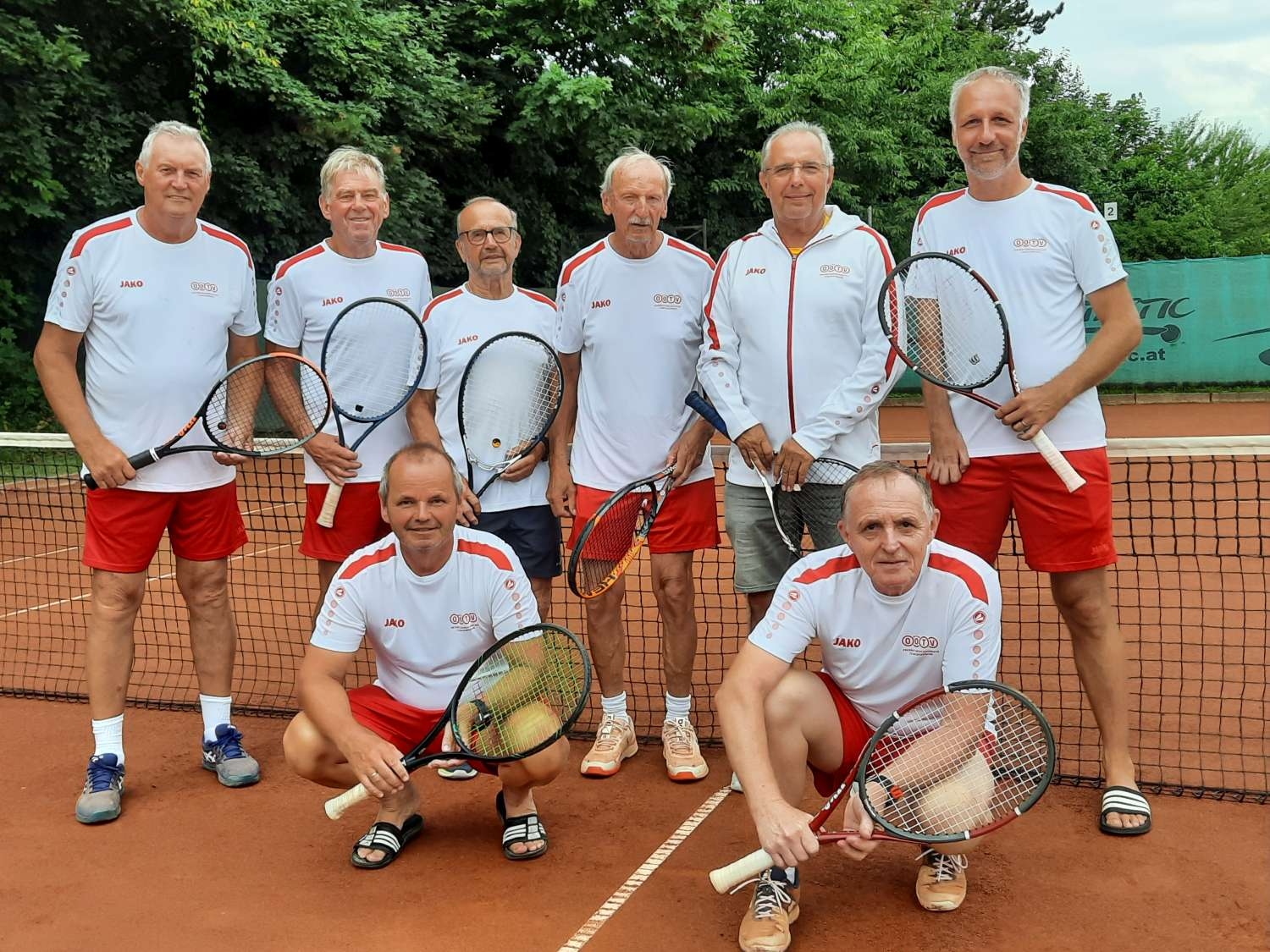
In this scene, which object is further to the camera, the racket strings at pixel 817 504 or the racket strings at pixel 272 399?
the racket strings at pixel 272 399

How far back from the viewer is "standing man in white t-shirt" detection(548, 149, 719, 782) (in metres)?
3.89

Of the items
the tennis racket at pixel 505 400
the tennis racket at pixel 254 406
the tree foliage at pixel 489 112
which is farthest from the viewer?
the tree foliage at pixel 489 112

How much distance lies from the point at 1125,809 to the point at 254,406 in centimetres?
303

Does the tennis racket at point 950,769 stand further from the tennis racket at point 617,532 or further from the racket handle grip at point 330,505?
the racket handle grip at point 330,505

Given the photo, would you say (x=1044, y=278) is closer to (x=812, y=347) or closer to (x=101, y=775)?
(x=812, y=347)

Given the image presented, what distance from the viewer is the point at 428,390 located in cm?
405

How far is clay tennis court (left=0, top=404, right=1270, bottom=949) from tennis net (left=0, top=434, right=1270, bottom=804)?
2 cm

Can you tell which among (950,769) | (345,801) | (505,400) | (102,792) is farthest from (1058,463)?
(102,792)

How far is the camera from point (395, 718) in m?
3.28

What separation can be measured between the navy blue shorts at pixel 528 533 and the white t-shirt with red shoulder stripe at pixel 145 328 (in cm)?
97

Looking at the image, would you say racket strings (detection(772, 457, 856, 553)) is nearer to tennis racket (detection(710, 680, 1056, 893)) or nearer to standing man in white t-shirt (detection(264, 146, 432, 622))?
tennis racket (detection(710, 680, 1056, 893))

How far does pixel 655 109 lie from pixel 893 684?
16615 millimetres

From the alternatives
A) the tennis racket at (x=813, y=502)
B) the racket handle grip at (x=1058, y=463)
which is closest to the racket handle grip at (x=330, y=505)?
the tennis racket at (x=813, y=502)

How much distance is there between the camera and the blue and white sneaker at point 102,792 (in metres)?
3.67
